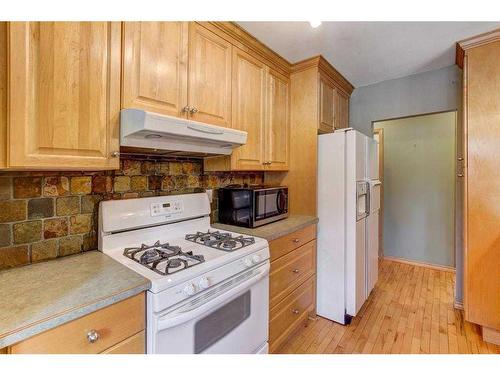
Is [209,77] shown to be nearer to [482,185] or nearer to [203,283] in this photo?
[203,283]

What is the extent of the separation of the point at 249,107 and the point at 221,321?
1.43 metres

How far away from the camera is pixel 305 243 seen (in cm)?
207

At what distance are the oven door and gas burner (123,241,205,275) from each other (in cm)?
15

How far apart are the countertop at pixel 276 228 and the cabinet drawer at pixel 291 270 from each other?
18 cm

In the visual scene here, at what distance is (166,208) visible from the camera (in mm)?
1600

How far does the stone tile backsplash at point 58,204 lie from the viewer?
1113mm

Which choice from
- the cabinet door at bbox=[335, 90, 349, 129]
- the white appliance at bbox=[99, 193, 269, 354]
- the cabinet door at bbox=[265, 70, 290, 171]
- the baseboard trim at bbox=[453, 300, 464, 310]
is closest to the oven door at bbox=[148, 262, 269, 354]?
the white appliance at bbox=[99, 193, 269, 354]

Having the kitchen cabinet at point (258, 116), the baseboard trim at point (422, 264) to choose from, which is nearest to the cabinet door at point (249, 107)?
the kitchen cabinet at point (258, 116)

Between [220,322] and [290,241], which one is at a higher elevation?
[290,241]

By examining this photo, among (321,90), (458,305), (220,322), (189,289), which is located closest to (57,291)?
(189,289)

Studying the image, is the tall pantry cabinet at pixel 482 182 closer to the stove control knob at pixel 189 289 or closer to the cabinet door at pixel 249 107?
the cabinet door at pixel 249 107
